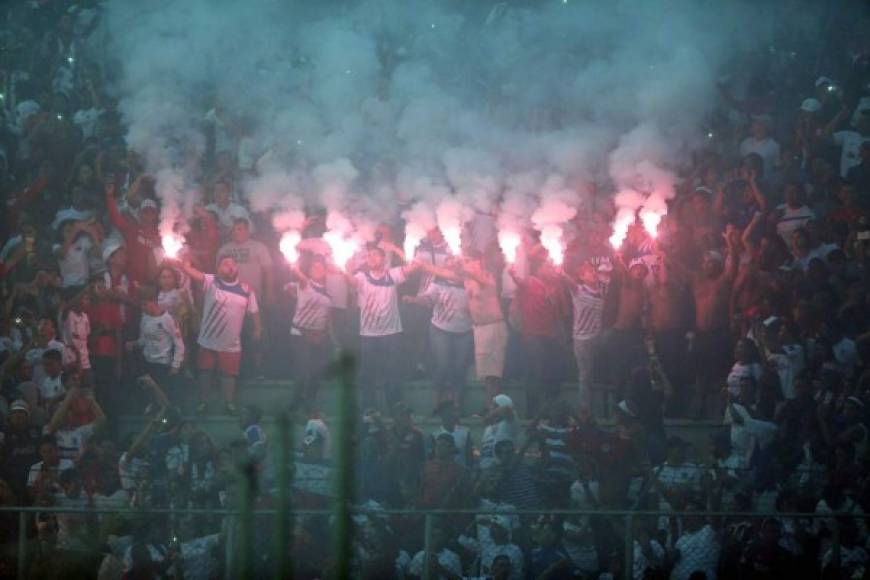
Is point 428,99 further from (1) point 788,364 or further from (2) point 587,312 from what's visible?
(1) point 788,364

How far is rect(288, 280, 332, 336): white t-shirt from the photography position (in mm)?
12617

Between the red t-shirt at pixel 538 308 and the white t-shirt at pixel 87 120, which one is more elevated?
the white t-shirt at pixel 87 120

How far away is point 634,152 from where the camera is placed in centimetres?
1302

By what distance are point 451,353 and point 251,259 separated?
2172 millimetres

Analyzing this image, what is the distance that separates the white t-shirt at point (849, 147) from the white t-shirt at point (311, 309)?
5.05 meters

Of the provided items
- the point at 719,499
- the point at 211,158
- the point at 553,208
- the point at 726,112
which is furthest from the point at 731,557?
the point at 211,158

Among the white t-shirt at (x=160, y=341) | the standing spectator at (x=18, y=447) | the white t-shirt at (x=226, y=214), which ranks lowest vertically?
the standing spectator at (x=18, y=447)

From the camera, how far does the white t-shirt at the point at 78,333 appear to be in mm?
12242

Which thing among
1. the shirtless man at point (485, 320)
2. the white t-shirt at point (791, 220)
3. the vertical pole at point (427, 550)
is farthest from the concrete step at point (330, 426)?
the vertical pole at point (427, 550)

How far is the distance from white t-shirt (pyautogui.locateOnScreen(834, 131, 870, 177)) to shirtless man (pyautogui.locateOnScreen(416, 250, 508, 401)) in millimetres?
3537

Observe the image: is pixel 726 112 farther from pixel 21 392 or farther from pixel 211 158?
pixel 21 392

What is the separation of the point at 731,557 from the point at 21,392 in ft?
20.6

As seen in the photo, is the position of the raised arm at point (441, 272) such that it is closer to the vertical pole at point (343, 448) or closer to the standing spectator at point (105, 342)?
the standing spectator at point (105, 342)

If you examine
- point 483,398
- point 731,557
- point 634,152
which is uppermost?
point 634,152
